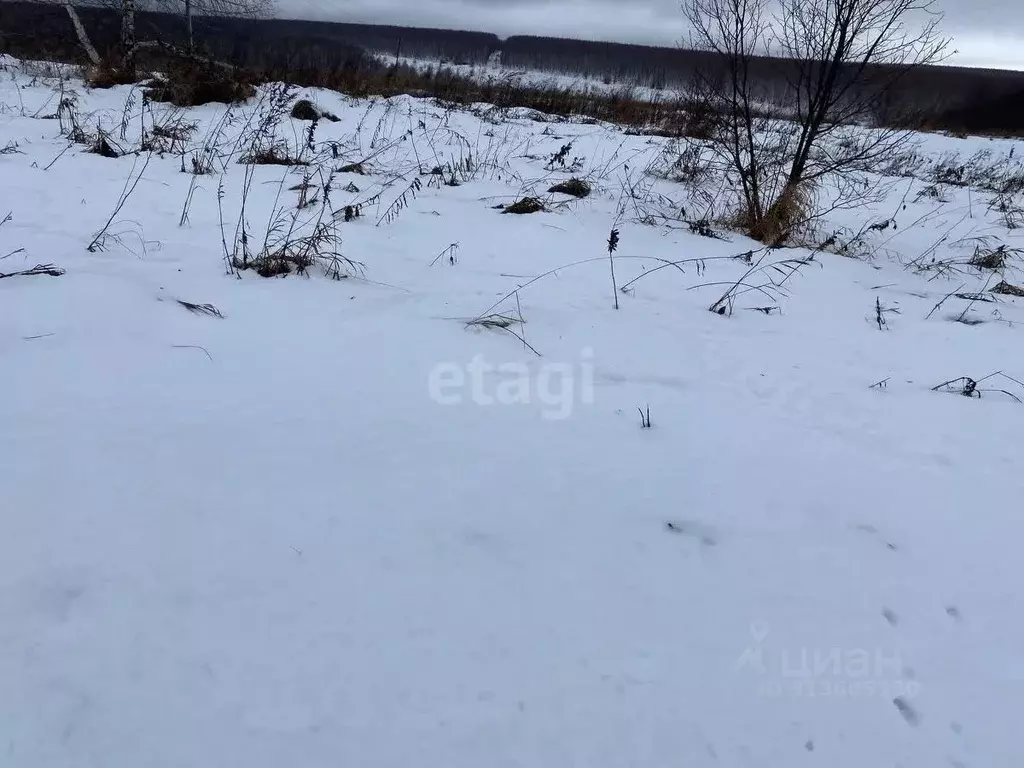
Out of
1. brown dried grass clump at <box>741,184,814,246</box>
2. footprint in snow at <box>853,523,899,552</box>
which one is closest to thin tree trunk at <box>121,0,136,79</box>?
brown dried grass clump at <box>741,184,814,246</box>

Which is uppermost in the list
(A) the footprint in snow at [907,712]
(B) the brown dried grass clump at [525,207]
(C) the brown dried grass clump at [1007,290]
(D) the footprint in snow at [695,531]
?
(B) the brown dried grass clump at [525,207]

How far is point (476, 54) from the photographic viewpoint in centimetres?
4234

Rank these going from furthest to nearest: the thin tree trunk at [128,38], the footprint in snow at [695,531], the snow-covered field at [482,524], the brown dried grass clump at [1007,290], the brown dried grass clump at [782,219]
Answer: the thin tree trunk at [128,38]
the brown dried grass clump at [782,219]
the brown dried grass clump at [1007,290]
the footprint in snow at [695,531]
the snow-covered field at [482,524]

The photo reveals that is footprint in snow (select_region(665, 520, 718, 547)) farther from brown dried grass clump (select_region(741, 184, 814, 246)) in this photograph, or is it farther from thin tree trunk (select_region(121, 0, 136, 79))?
thin tree trunk (select_region(121, 0, 136, 79))

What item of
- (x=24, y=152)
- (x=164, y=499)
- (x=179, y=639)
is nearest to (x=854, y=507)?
(x=179, y=639)

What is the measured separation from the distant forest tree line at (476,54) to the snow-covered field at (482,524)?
3.69m

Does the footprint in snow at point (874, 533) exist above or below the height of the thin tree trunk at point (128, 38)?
below

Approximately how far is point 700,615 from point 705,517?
1.01ft

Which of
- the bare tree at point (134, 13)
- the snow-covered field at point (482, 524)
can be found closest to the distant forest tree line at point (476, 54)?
the bare tree at point (134, 13)

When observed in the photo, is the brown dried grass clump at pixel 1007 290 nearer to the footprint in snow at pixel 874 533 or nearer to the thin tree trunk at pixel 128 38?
the footprint in snow at pixel 874 533

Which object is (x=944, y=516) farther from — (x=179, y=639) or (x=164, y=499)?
(x=164, y=499)

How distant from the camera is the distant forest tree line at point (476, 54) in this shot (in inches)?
440

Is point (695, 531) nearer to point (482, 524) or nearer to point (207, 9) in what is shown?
point (482, 524)

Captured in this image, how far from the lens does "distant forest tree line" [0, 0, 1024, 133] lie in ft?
36.7
